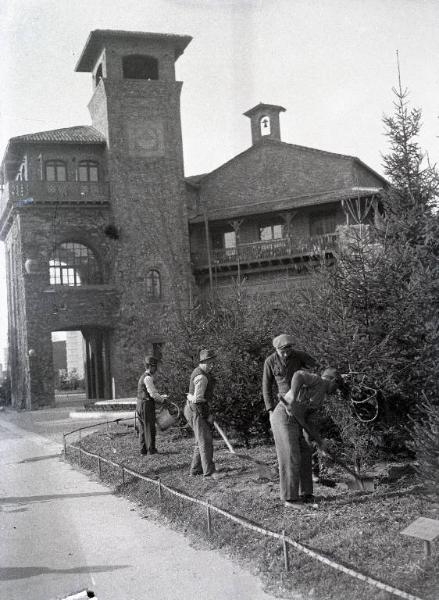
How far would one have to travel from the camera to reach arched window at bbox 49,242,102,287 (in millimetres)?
29781

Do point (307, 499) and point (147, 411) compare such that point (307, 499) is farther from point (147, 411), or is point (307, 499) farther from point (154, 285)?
point (154, 285)

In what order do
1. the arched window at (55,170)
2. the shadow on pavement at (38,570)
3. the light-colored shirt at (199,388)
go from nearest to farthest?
the shadow on pavement at (38,570), the light-colored shirt at (199,388), the arched window at (55,170)

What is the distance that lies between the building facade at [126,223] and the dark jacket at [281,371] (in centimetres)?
2161

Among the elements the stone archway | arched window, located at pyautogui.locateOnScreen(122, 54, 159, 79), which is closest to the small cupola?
arched window, located at pyautogui.locateOnScreen(122, 54, 159, 79)

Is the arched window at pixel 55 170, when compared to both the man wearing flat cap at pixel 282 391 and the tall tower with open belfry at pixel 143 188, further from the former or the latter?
the man wearing flat cap at pixel 282 391

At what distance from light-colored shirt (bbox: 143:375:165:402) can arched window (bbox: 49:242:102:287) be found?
1976 cm

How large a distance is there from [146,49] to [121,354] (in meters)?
14.0

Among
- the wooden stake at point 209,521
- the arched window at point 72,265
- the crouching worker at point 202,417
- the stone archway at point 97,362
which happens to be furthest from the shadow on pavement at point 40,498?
the arched window at point 72,265

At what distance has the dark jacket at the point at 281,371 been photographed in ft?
22.7

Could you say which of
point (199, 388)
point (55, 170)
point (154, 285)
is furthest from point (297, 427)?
point (55, 170)

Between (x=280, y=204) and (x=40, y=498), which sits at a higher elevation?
(x=280, y=204)

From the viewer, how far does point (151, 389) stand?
10.7 m

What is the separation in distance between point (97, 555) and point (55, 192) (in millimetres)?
25011

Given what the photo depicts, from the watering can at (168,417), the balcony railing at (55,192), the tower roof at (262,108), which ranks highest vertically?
the tower roof at (262,108)
